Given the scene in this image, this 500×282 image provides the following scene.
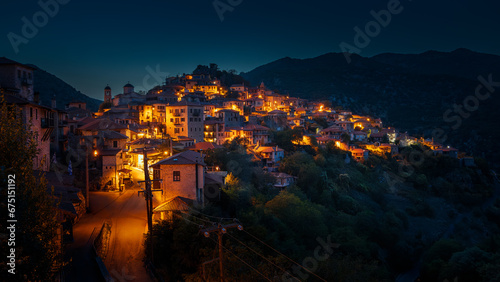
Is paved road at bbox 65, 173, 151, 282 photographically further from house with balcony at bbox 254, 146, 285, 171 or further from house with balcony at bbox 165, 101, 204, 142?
house with balcony at bbox 254, 146, 285, 171

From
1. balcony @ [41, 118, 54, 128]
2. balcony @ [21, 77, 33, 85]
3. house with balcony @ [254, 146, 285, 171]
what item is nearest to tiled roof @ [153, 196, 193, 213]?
balcony @ [41, 118, 54, 128]

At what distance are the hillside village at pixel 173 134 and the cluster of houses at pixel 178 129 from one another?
0.08 meters

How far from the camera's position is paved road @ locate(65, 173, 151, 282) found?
13954 mm

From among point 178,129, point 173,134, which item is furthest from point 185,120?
point 173,134

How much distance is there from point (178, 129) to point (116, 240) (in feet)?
111

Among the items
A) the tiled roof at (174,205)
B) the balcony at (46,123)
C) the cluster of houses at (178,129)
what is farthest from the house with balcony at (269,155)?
the balcony at (46,123)

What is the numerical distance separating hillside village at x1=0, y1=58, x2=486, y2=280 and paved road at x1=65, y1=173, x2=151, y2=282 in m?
1.16

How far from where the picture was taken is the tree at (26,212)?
758 cm

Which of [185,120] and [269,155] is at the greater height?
[185,120]

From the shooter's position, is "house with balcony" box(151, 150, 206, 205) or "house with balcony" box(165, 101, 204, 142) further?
"house with balcony" box(165, 101, 204, 142)

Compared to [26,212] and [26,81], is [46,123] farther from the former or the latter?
[26,212]

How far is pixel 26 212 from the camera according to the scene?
314 inches

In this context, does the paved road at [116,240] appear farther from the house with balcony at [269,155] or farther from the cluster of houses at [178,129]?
the house with balcony at [269,155]

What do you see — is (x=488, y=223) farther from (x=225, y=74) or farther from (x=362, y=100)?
(x=362, y=100)
